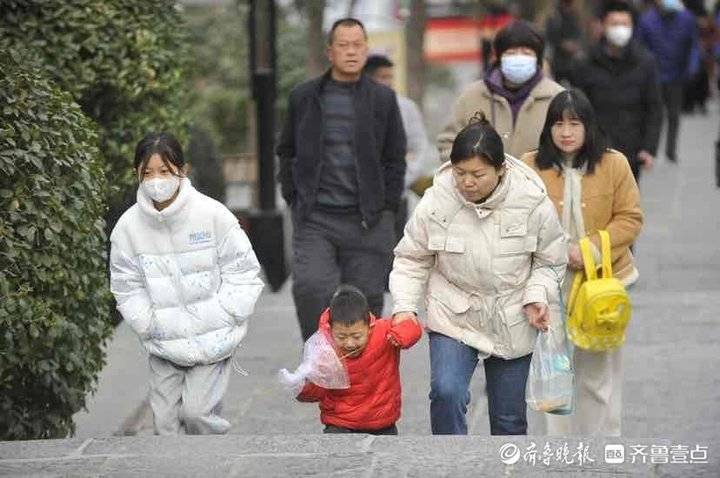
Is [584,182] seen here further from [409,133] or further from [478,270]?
[409,133]

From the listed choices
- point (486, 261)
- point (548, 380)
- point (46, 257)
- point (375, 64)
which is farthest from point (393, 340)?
point (375, 64)

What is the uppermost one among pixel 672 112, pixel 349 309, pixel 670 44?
pixel 349 309

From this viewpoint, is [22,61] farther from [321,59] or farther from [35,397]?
[321,59]

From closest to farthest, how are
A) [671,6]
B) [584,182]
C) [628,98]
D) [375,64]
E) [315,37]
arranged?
[584,182] < [375,64] < [628,98] < [315,37] < [671,6]

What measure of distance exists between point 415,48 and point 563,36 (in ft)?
17.6

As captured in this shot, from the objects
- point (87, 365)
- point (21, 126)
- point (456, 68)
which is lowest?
point (456, 68)

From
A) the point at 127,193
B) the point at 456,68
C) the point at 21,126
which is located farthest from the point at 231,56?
the point at 21,126

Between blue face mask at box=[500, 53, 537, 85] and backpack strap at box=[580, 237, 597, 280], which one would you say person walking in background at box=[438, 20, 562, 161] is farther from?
backpack strap at box=[580, 237, 597, 280]

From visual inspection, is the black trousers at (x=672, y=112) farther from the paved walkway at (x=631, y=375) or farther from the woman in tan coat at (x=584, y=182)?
the woman in tan coat at (x=584, y=182)

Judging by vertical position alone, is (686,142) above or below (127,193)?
below

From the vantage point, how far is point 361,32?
8898mm

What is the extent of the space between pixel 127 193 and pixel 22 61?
9.54 ft

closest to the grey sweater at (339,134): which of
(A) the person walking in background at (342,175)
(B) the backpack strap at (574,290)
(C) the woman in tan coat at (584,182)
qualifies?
(A) the person walking in background at (342,175)

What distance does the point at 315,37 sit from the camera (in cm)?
1678
